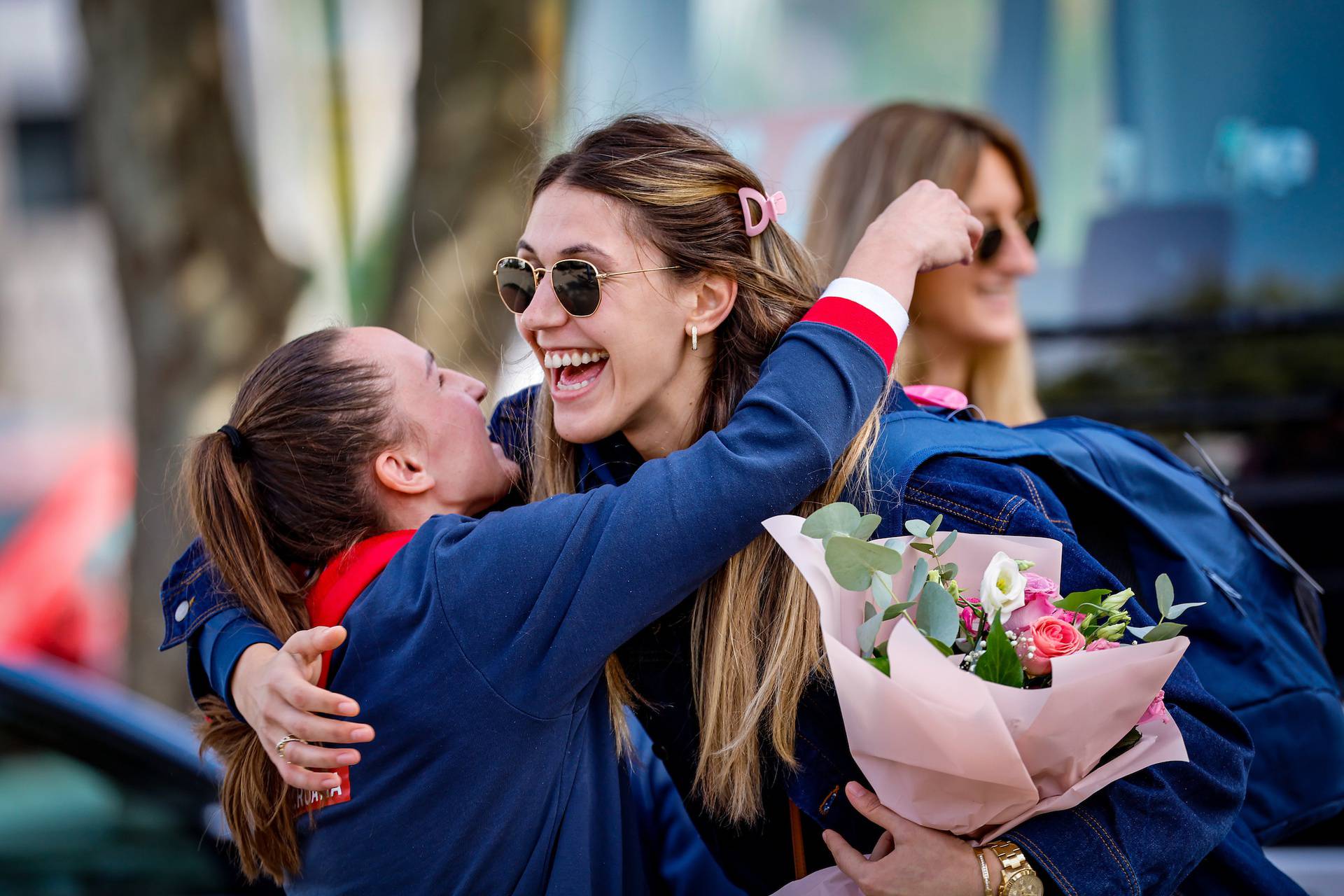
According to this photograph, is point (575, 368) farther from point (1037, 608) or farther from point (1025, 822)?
point (1025, 822)

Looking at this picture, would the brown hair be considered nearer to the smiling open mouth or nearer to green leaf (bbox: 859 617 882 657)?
the smiling open mouth

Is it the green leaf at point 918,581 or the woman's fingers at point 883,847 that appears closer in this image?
the green leaf at point 918,581

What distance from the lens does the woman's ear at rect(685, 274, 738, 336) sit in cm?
221

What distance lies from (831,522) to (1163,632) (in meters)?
0.46

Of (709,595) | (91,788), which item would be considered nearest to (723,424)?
(709,595)

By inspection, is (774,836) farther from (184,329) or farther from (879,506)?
(184,329)

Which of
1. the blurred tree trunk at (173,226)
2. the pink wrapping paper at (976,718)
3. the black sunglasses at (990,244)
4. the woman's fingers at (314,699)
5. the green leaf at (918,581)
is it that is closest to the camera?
the pink wrapping paper at (976,718)

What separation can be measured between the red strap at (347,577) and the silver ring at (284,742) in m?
0.11

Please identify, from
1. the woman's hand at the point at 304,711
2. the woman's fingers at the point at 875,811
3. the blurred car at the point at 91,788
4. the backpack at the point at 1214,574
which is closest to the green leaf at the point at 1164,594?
the backpack at the point at 1214,574

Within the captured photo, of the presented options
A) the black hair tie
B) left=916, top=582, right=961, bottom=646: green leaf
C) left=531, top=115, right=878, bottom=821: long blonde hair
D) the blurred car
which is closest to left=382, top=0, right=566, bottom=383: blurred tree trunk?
the blurred car

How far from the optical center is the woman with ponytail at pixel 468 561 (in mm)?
1868

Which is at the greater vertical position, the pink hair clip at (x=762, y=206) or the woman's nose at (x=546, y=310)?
the pink hair clip at (x=762, y=206)

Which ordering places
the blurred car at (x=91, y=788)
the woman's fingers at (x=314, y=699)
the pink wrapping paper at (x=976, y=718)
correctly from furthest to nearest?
the blurred car at (x=91, y=788), the woman's fingers at (x=314, y=699), the pink wrapping paper at (x=976, y=718)

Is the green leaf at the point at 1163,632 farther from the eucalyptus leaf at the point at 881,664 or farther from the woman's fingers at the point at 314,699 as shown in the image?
the woman's fingers at the point at 314,699
